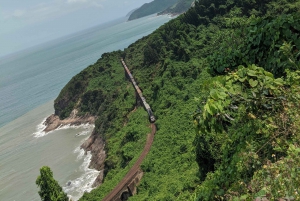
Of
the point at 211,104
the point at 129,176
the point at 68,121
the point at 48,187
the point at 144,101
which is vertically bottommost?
the point at 68,121

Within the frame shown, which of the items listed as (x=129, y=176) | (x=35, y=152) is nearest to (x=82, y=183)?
(x=129, y=176)

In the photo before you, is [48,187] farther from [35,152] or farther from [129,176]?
[35,152]

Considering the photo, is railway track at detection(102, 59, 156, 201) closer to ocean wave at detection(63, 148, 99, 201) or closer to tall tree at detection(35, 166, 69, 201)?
tall tree at detection(35, 166, 69, 201)

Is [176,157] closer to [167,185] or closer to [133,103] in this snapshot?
[167,185]

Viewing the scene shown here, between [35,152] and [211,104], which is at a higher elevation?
[211,104]

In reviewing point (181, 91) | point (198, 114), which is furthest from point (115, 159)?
point (198, 114)

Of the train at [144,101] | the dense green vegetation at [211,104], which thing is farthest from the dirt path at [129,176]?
the train at [144,101]

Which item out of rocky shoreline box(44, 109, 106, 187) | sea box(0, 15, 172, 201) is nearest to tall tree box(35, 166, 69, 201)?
rocky shoreline box(44, 109, 106, 187)
